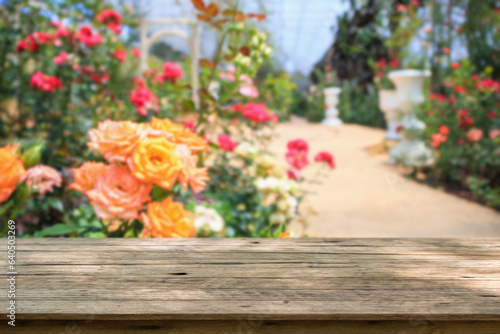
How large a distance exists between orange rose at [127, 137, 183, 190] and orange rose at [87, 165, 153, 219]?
0.04 metres

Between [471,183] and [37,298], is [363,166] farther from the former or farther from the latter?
[37,298]

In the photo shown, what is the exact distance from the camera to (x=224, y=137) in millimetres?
2150

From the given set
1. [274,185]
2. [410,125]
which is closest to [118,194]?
[274,185]

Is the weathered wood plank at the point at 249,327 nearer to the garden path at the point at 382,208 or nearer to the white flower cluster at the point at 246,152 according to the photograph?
the white flower cluster at the point at 246,152

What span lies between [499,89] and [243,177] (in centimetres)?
312

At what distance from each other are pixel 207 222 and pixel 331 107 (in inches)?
318

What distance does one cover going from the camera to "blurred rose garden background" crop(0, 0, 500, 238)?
0.90 metres

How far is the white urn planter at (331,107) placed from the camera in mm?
9196

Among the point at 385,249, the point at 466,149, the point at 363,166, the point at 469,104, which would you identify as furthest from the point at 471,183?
the point at 385,249

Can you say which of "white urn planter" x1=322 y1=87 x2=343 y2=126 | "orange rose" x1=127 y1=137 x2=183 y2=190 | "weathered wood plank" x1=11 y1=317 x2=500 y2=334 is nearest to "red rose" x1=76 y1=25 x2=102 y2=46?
"orange rose" x1=127 y1=137 x2=183 y2=190

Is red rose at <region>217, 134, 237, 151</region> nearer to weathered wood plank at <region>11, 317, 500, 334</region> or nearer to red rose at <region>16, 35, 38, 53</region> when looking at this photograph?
red rose at <region>16, 35, 38, 53</region>

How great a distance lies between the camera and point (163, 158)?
2.72 feet

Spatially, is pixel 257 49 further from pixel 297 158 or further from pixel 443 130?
pixel 443 130

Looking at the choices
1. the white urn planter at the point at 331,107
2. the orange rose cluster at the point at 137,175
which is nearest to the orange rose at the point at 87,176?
the orange rose cluster at the point at 137,175
